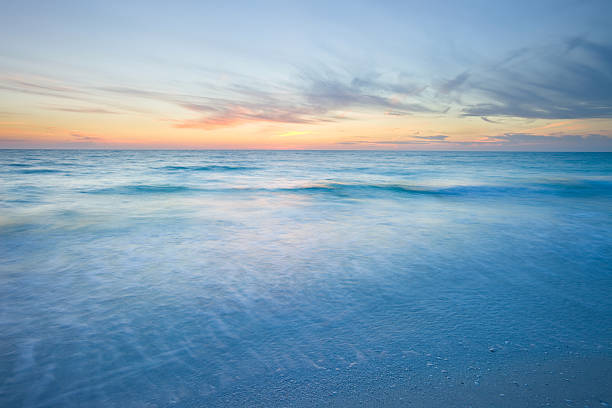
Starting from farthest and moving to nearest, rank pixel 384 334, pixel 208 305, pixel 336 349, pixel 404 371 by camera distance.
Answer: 1. pixel 208 305
2. pixel 384 334
3. pixel 336 349
4. pixel 404 371

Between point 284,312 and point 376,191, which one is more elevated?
point 284,312

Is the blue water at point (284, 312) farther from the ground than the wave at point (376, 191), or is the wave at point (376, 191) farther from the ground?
the blue water at point (284, 312)

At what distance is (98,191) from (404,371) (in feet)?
60.5

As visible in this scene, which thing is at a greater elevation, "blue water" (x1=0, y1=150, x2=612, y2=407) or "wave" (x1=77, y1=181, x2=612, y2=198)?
"blue water" (x1=0, y1=150, x2=612, y2=407)

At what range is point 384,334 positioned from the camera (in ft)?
10.5

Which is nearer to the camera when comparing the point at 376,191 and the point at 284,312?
the point at 284,312

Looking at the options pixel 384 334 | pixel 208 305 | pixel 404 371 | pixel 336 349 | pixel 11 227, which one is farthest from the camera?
pixel 11 227

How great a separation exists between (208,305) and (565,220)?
10.6 meters

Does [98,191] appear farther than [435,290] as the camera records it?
Yes

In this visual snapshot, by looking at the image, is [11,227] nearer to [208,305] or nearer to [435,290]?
[208,305]

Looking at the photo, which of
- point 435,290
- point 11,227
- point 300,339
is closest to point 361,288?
point 435,290

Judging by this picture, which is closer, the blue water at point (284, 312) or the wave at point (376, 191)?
the blue water at point (284, 312)

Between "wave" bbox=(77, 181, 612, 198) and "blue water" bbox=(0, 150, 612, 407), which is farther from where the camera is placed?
"wave" bbox=(77, 181, 612, 198)

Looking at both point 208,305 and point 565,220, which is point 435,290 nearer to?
point 208,305
